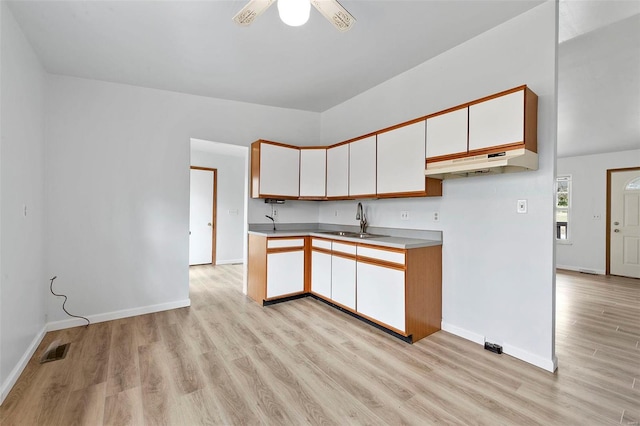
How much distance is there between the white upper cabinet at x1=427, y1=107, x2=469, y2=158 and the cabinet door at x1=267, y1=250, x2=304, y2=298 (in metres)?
2.08

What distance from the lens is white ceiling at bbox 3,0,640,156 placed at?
2.17 meters

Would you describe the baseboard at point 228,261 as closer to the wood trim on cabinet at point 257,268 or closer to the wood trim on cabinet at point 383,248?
the wood trim on cabinet at point 257,268

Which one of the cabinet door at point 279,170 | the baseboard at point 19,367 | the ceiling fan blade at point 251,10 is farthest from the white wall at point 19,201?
the cabinet door at point 279,170

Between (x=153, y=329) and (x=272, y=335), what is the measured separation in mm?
1258

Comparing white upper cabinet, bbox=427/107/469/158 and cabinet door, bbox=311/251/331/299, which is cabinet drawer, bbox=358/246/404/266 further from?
white upper cabinet, bbox=427/107/469/158

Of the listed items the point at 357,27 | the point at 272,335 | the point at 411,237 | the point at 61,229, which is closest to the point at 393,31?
the point at 357,27

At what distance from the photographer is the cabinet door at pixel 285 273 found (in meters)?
3.55

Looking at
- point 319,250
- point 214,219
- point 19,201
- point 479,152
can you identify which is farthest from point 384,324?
point 214,219

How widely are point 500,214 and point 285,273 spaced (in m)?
2.47

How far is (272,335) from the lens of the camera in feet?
9.00

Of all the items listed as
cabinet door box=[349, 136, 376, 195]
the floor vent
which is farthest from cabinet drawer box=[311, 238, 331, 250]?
the floor vent

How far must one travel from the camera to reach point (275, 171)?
3873 millimetres

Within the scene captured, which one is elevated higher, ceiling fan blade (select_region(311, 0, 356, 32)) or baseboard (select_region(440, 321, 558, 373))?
ceiling fan blade (select_region(311, 0, 356, 32))

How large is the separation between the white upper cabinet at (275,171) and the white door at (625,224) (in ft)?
21.4
